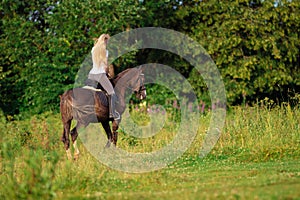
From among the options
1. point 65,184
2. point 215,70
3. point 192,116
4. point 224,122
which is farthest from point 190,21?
point 65,184

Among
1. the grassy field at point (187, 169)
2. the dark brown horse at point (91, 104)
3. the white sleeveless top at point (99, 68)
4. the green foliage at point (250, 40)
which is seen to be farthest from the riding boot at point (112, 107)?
the green foliage at point (250, 40)

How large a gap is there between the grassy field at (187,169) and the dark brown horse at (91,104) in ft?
2.79

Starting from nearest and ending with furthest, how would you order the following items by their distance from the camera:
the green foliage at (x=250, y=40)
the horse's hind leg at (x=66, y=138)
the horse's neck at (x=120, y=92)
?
the horse's hind leg at (x=66, y=138) < the horse's neck at (x=120, y=92) < the green foliage at (x=250, y=40)

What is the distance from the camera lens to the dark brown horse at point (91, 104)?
13422mm

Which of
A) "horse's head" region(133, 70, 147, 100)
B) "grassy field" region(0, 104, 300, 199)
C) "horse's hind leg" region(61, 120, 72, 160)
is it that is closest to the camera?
"grassy field" region(0, 104, 300, 199)

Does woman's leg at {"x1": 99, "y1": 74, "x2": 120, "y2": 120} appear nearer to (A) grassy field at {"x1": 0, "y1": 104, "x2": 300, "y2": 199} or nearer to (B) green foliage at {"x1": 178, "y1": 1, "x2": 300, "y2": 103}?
(A) grassy field at {"x1": 0, "y1": 104, "x2": 300, "y2": 199}

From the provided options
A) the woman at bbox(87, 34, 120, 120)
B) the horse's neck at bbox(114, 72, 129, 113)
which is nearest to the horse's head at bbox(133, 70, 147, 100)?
the horse's neck at bbox(114, 72, 129, 113)

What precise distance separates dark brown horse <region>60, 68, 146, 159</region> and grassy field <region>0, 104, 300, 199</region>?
85 centimetres

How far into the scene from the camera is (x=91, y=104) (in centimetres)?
1356

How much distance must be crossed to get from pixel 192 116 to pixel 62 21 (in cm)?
850

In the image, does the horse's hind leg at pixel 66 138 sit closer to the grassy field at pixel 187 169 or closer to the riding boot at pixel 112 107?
the grassy field at pixel 187 169

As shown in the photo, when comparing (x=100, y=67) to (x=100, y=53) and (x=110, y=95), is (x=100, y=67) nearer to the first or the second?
(x=100, y=53)

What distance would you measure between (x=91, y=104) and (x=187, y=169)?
351 centimetres

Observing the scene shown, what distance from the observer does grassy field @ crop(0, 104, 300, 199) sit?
7723mm
